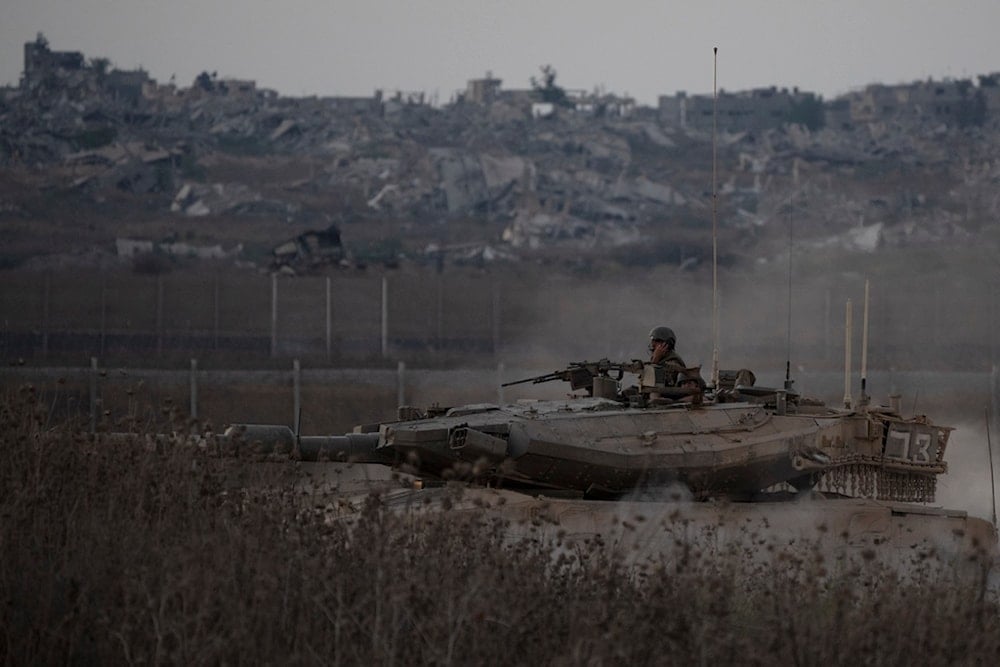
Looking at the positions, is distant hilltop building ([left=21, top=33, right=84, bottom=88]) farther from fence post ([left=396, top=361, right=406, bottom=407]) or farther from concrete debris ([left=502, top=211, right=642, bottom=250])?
fence post ([left=396, top=361, right=406, bottom=407])

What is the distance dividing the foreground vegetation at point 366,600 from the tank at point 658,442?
3.03 m

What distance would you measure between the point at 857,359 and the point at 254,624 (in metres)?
35.8

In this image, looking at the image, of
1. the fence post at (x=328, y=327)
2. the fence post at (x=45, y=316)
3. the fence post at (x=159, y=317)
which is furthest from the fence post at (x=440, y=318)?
the fence post at (x=45, y=316)

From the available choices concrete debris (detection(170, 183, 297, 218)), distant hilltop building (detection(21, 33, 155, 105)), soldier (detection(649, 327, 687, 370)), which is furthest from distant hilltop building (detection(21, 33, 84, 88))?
soldier (detection(649, 327, 687, 370))

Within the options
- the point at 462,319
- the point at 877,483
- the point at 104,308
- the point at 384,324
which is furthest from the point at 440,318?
the point at 877,483

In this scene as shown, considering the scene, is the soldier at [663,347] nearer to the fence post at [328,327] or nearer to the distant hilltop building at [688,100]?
the fence post at [328,327]

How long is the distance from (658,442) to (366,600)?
7521mm

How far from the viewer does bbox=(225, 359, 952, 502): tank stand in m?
16.6

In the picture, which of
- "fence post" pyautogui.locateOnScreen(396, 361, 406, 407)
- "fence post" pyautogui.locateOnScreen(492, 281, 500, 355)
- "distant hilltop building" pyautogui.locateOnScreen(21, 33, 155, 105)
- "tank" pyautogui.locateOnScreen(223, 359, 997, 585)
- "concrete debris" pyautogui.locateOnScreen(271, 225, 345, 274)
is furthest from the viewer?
"distant hilltop building" pyautogui.locateOnScreen(21, 33, 155, 105)

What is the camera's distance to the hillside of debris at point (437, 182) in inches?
2373

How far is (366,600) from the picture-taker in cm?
1029

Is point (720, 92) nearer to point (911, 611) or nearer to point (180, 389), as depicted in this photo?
point (180, 389)

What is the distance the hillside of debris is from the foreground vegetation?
37.1 m

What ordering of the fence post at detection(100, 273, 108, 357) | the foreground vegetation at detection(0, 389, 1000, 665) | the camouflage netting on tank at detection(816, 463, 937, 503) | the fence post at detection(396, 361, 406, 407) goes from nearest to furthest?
the foreground vegetation at detection(0, 389, 1000, 665), the camouflage netting on tank at detection(816, 463, 937, 503), the fence post at detection(396, 361, 406, 407), the fence post at detection(100, 273, 108, 357)
